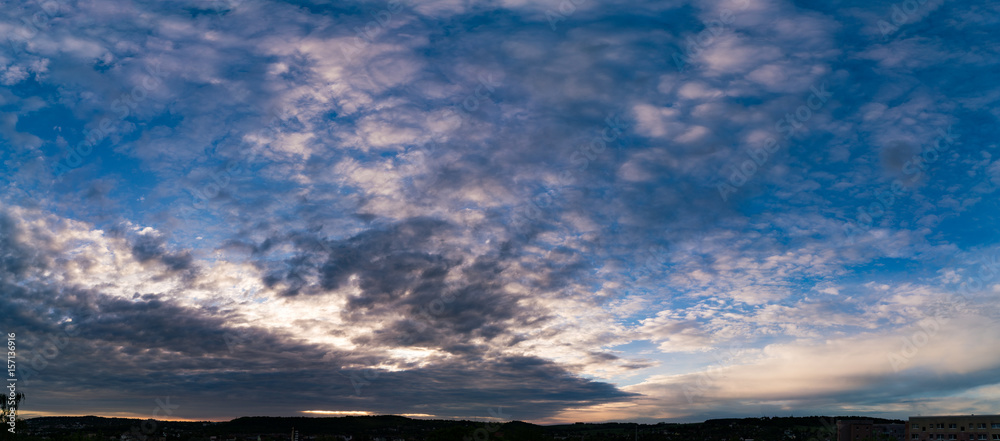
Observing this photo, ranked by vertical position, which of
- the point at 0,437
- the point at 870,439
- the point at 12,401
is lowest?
the point at 870,439

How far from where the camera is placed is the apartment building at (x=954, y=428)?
550 feet

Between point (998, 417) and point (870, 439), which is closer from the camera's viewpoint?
point (998, 417)

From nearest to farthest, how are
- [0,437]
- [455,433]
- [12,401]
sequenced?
[12,401] → [0,437] → [455,433]

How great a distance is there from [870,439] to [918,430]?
13365 millimetres

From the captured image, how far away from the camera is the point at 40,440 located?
14775cm

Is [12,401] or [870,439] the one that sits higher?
[12,401]

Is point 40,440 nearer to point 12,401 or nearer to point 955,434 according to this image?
point 12,401

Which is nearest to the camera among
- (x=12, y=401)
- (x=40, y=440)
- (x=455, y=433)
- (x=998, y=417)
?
(x=12, y=401)

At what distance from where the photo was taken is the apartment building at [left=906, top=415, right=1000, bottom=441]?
168m

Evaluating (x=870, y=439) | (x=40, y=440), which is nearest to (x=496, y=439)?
(x=40, y=440)

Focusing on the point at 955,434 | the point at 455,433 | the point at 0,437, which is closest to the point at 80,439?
the point at 0,437

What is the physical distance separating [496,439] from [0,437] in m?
91.3

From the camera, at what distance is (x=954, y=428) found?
176875 millimetres

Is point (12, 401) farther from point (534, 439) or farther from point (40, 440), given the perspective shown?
point (534, 439)
